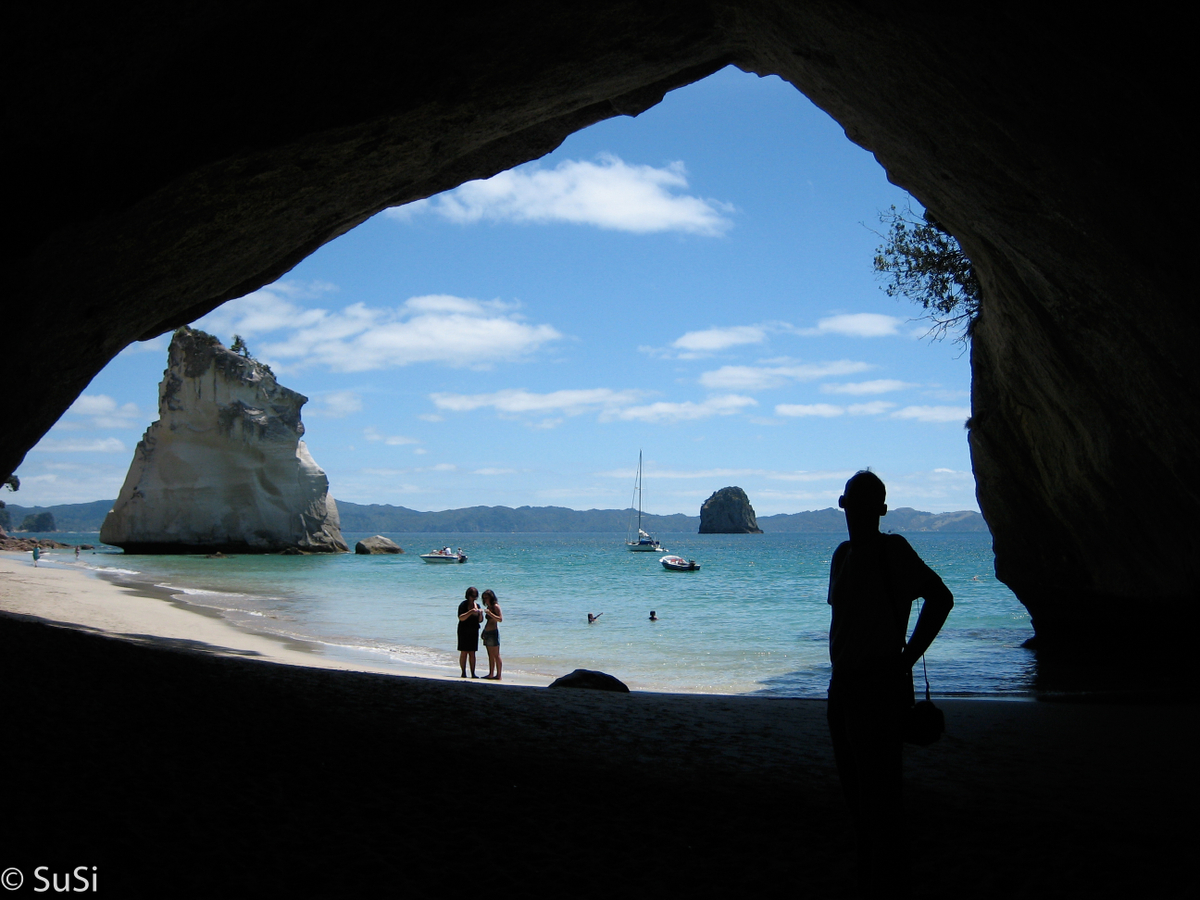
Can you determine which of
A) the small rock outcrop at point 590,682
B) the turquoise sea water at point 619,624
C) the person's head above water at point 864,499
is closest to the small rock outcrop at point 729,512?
the turquoise sea water at point 619,624

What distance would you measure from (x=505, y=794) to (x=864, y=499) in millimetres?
2696

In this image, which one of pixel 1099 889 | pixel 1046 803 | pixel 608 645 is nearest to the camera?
pixel 1099 889

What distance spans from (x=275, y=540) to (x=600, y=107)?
54.6 meters

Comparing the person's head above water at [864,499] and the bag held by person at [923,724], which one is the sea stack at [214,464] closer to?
the person's head above water at [864,499]

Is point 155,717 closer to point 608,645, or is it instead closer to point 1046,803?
point 1046,803

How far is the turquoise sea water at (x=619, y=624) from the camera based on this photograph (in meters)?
14.6

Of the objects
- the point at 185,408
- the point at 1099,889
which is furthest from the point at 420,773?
the point at 185,408

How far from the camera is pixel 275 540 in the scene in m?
57.4

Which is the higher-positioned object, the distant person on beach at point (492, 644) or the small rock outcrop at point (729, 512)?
the small rock outcrop at point (729, 512)

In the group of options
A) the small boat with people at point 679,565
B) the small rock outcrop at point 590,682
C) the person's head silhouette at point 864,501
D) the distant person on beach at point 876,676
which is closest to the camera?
the distant person on beach at point 876,676

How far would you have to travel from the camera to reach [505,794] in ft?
14.8

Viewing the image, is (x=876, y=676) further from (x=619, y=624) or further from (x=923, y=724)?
(x=619, y=624)

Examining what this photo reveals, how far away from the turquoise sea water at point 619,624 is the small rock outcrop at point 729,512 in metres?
141

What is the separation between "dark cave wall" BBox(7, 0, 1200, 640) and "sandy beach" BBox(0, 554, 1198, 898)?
2940 millimetres
